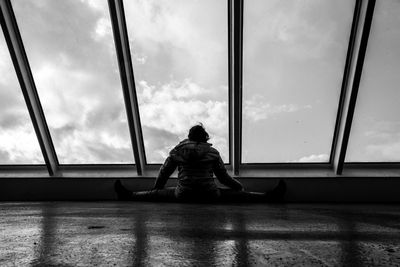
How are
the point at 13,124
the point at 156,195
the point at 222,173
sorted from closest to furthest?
the point at 222,173
the point at 156,195
the point at 13,124

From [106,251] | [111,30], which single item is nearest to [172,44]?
[111,30]

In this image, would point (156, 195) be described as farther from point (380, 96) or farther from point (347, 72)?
point (380, 96)

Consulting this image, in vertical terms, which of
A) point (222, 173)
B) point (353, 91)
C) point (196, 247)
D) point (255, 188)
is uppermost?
point (353, 91)

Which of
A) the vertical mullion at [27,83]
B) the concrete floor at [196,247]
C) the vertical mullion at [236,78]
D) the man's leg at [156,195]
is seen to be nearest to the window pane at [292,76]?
the vertical mullion at [236,78]

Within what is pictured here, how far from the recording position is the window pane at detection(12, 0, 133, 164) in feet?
16.5

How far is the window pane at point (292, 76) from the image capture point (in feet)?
15.9

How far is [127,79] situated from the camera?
17.4ft

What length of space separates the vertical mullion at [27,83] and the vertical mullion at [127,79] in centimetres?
175

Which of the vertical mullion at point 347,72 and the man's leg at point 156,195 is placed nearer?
the man's leg at point 156,195

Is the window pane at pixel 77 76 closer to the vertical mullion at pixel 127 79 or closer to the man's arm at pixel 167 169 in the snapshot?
the vertical mullion at pixel 127 79

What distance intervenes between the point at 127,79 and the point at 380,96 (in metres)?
4.58

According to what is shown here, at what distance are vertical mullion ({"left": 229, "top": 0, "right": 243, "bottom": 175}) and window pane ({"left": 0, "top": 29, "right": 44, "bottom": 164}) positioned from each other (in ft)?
13.3

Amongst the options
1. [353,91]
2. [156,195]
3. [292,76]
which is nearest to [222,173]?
[156,195]

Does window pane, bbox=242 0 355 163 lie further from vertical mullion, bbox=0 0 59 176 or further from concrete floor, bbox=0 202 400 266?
concrete floor, bbox=0 202 400 266
